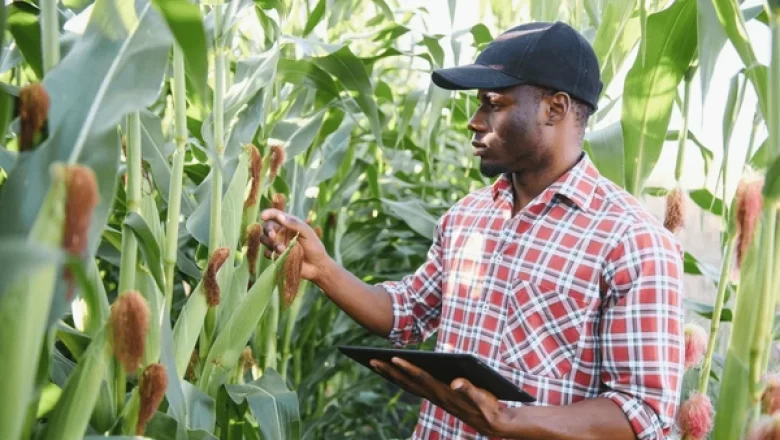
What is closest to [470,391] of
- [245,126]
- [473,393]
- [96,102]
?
[473,393]

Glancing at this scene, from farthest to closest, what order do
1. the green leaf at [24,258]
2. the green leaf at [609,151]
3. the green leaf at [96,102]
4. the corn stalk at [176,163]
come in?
the green leaf at [609,151] → the corn stalk at [176,163] → the green leaf at [96,102] → the green leaf at [24,258]

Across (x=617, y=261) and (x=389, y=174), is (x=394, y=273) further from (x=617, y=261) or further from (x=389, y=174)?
(x=617, y=261)

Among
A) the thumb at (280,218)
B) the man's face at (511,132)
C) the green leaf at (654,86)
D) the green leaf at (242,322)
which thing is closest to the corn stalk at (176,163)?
the green leaf at (242,322)

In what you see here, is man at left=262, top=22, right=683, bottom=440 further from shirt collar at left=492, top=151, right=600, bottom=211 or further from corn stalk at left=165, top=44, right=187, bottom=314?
corn stalk at left=165, top=44, right=187, bottom=314

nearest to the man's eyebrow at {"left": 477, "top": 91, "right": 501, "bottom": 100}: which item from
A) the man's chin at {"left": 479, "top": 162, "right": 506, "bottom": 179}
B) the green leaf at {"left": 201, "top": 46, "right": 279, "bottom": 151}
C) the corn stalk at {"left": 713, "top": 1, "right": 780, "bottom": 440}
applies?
the man's chin at {"left": 479, "top": 162, "right": 506, "bottom": 179}

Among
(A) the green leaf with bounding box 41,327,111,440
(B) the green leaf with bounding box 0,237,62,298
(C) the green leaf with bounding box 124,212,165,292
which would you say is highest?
(B) the green leaf with bounding box 0,237,62,298

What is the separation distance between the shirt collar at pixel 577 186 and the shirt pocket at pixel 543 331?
134 millimetres

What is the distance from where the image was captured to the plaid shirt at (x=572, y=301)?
3.88 ft

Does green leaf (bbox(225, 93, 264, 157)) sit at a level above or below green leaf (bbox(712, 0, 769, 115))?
below

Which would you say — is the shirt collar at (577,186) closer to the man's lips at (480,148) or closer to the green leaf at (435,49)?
the man's lips at (480,148)

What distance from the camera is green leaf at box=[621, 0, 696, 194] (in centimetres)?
124

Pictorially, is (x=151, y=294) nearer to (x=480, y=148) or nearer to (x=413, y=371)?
(x=413, y=371)

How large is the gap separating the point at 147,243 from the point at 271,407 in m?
0.42

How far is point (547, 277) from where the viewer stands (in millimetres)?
1282
